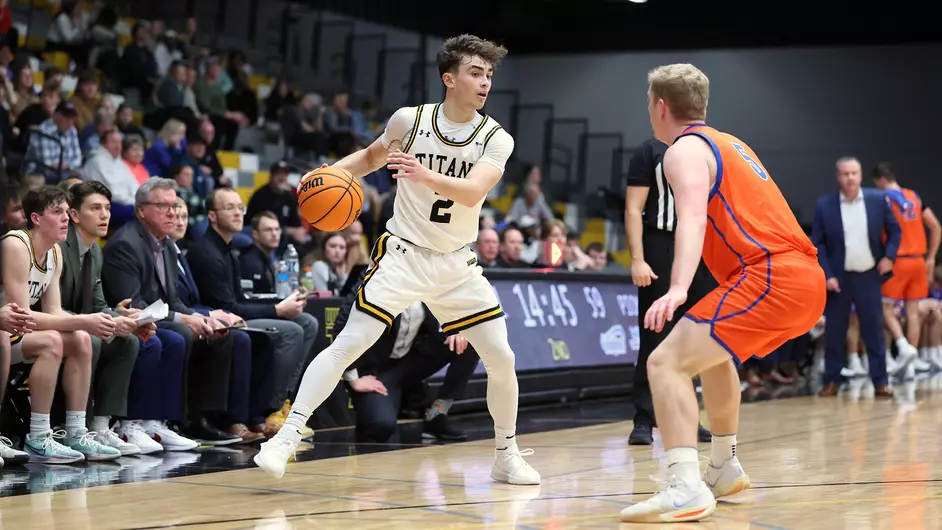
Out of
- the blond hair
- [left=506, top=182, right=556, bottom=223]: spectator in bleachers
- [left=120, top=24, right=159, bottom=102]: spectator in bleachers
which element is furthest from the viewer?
[left=506, top=182, right=556, bottom=223]: spectator in bleachers

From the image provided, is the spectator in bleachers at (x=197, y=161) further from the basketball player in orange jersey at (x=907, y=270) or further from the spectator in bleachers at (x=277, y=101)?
the basketball player in orange jersey at (x=907, y=270)

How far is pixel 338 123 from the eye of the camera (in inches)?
685

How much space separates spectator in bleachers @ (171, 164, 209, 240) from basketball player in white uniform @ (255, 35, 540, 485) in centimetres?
612

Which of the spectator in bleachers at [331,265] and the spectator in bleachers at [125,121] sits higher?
the spectator in bleachers at [125,121]

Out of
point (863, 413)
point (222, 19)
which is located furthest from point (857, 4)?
point (863, 413)

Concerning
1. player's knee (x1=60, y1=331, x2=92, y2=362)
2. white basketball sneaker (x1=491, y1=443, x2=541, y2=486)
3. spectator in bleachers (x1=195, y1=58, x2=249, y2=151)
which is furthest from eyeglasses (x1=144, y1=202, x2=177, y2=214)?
spectator in bleachers (x1=195, y1=58, x2=249, y2=151)

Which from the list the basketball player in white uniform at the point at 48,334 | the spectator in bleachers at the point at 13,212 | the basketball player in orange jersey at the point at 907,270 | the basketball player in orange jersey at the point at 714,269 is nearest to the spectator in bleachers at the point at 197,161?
the spectator in bleachers at the point at 13,212

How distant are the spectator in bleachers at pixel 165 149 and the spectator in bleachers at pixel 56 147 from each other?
29.1 inches

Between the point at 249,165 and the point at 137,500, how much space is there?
1101 centimetres

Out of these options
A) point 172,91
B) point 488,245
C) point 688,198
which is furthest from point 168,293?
→ point 172,91

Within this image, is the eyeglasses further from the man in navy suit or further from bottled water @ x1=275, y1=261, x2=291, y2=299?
the man in navy suit

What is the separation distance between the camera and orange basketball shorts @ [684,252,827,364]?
14.5 feet

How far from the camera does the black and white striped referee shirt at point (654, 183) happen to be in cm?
700

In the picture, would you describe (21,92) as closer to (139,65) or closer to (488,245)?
(139,65)
